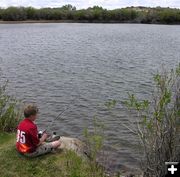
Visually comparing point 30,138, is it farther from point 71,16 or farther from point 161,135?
point 71,16

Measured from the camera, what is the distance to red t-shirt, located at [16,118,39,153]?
25.0ft

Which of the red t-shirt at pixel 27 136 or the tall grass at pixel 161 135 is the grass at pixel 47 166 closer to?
the red t-shirt at pixel 27 136

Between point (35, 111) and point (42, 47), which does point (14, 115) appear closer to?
point (35, 111)

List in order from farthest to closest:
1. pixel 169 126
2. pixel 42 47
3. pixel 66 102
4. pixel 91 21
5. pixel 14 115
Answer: pixel 91 21 < pixel 42 47 < pixel 66 102 < pixel 14 115 < pixel 169 126

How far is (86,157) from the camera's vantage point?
810 cm

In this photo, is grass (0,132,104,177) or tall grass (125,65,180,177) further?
grass (0,132,104,177)

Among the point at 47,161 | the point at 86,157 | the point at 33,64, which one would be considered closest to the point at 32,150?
the point at 47,161

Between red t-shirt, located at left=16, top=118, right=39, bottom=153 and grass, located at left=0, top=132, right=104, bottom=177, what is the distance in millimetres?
215

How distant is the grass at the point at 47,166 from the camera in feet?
23.0

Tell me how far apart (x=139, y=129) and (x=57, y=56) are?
22.6m

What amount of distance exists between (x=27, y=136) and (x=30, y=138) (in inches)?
3.3

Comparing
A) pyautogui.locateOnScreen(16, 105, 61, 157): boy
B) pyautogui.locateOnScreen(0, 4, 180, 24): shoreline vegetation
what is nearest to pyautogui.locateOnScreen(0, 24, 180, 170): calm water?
pyautogui.locateOnScreen(16, 105, 61, 157): boy

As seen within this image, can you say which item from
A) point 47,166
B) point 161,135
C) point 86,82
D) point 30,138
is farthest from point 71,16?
point 161,135

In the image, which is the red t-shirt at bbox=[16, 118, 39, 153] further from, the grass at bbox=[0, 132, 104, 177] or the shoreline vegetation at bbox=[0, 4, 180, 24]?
the shoreline vegetation at bbox=[0, 4, 180, 24]
